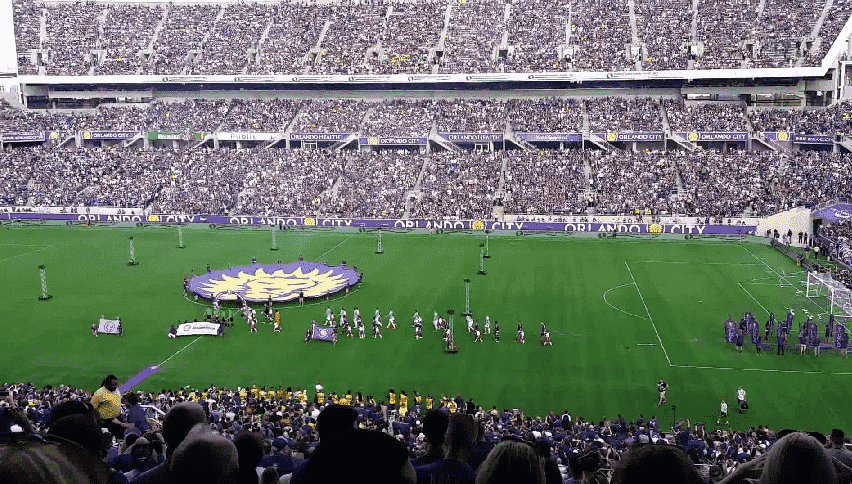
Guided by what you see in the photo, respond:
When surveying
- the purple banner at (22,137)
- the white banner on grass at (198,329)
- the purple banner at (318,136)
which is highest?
the purple banner at (22,137)

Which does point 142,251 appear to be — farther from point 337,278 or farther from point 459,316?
point 459,316

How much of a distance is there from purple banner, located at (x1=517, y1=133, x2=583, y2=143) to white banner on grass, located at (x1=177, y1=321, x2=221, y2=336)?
156 feet

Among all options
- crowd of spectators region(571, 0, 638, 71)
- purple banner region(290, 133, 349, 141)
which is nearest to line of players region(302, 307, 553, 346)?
purple banner region(290, 133, 349, 141)

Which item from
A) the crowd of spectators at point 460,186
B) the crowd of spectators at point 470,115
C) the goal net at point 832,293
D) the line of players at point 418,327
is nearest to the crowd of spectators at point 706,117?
the crowd of spectators at point 470,115

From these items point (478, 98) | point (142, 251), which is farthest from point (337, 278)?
point (478, 98)

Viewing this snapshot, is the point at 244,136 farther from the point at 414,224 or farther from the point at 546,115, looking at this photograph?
the point at 546,115

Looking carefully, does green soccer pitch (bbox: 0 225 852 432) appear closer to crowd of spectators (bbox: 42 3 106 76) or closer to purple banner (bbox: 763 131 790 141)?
purple banner (bbox: 763 131 790 141)

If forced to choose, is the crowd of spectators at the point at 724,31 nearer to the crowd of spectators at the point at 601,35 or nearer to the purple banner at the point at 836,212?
the crowd of spectators at the point at 601,35

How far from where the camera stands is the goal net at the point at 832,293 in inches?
1436

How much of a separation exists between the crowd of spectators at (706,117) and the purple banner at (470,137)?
17114 millimetres

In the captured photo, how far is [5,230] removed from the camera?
2530 inches

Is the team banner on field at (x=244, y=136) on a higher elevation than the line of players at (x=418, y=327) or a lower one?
higher

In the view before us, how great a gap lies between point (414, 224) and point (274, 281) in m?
22.6

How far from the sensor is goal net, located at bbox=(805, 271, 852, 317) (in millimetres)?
36469
